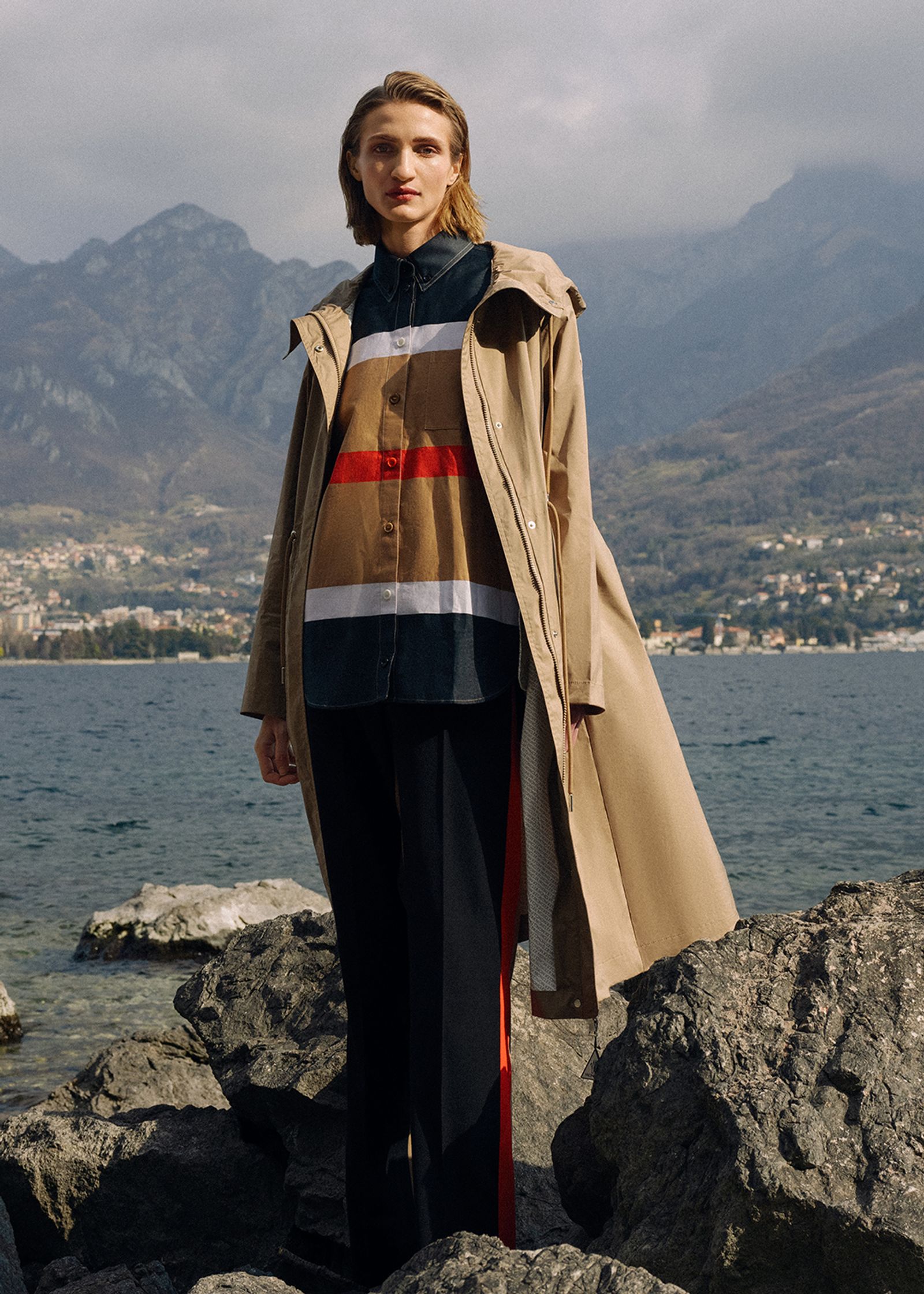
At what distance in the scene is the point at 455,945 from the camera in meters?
2.60

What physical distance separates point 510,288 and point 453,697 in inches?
35.2

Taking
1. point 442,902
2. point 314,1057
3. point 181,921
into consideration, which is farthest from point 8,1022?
point 442,902

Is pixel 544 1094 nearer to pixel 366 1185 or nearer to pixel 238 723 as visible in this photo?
pixel 366 1185

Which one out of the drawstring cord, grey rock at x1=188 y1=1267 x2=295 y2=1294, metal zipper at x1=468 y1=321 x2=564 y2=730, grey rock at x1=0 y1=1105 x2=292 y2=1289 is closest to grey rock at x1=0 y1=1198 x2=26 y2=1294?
grey rock at x1=0 y1=1105 x2=292 y2=1289

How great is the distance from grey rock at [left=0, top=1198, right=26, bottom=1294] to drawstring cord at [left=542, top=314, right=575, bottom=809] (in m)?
1.85

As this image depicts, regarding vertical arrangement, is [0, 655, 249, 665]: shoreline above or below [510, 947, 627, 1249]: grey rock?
above

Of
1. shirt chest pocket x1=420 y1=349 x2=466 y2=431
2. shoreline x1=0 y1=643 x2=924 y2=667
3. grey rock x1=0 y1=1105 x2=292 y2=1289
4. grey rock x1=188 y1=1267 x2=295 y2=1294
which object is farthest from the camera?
shoreline x1=0 y1=643 x2=924 y2=667

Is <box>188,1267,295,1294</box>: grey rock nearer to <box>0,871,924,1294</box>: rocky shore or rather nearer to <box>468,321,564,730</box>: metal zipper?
<box>0,871,924,1294</box>: rocky shore

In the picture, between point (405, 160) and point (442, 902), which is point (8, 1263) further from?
point (405, 160)

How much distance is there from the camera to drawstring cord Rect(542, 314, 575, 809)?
2625mm

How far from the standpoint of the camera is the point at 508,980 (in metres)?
2.70

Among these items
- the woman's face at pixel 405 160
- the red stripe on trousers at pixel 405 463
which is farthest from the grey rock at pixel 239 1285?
the woman's face at pixel 405 160

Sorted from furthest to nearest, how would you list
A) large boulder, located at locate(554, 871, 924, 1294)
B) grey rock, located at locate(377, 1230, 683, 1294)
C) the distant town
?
the distant town
large boulder, located at locate(554, 871, 924, 1294)
grey rock, located at locate(377, 1230, 683, 1294)

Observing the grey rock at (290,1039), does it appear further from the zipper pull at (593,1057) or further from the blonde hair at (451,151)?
the blonde hair at (451,151)
